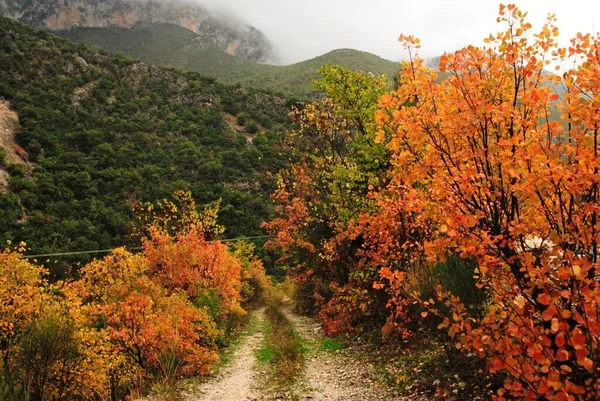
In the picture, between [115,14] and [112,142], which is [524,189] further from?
[115,14]

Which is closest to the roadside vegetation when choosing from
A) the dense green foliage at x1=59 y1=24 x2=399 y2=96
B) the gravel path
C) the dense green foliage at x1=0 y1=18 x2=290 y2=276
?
the gravel path

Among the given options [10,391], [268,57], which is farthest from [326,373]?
[268,57]

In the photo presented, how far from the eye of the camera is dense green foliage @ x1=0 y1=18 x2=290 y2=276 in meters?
32.8

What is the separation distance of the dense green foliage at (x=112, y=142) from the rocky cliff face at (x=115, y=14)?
54.3 metres

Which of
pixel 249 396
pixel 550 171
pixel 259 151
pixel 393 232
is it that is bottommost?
pixel 249 396

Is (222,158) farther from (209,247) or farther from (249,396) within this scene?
(249,396)

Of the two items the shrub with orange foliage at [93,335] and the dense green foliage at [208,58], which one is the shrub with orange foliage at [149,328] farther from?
the dense green foliage at [208,58]

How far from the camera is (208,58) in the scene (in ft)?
320

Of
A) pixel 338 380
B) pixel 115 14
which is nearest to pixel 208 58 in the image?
pixel 115 14

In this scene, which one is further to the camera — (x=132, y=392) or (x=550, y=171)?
(x=132, y=392)

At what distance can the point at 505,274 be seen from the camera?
142 inches

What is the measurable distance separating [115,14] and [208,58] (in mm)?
44616

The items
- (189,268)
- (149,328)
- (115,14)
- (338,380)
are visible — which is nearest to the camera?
(338,380)

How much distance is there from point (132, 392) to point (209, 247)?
1001 cm
